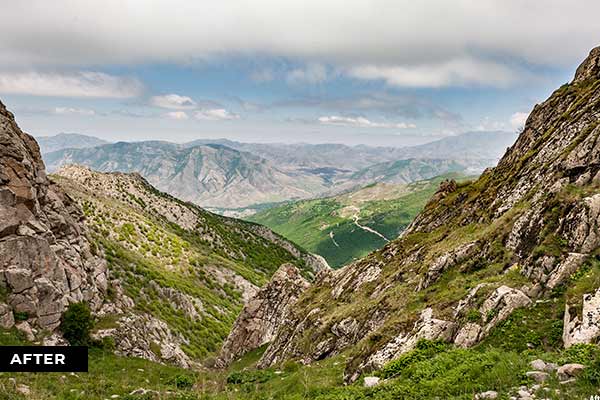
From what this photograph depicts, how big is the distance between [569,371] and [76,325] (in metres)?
41.5

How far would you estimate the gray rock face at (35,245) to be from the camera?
3722 cm

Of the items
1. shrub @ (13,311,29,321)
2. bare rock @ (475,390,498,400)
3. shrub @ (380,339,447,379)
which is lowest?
shrub @ (13,311,29,321)

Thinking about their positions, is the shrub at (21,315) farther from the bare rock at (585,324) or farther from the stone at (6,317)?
the bare rock at (585,324)

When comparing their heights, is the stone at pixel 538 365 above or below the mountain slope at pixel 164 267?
above

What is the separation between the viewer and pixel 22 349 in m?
30.2

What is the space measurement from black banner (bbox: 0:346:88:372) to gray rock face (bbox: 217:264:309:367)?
22.8 m

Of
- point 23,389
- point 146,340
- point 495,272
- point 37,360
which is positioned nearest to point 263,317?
point 146,340

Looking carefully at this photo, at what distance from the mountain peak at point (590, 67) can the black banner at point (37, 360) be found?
60.4 m

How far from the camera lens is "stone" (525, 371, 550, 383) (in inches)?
545

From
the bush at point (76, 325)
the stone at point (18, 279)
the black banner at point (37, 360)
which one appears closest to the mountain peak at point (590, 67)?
the black banner at point (37, 360)

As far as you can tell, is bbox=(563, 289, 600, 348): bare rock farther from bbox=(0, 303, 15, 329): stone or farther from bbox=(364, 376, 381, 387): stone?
bbox=(0, 303, 15, 329): stone

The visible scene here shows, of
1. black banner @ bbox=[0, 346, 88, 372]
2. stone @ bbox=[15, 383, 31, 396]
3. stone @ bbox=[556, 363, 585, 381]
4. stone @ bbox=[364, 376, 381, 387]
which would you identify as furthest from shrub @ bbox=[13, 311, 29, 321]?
stone @ bbox=[556, 363, 585, 381]

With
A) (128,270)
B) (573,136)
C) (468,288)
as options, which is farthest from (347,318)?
(128,270)

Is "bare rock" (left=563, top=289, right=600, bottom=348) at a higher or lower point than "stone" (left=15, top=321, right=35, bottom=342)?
higher
